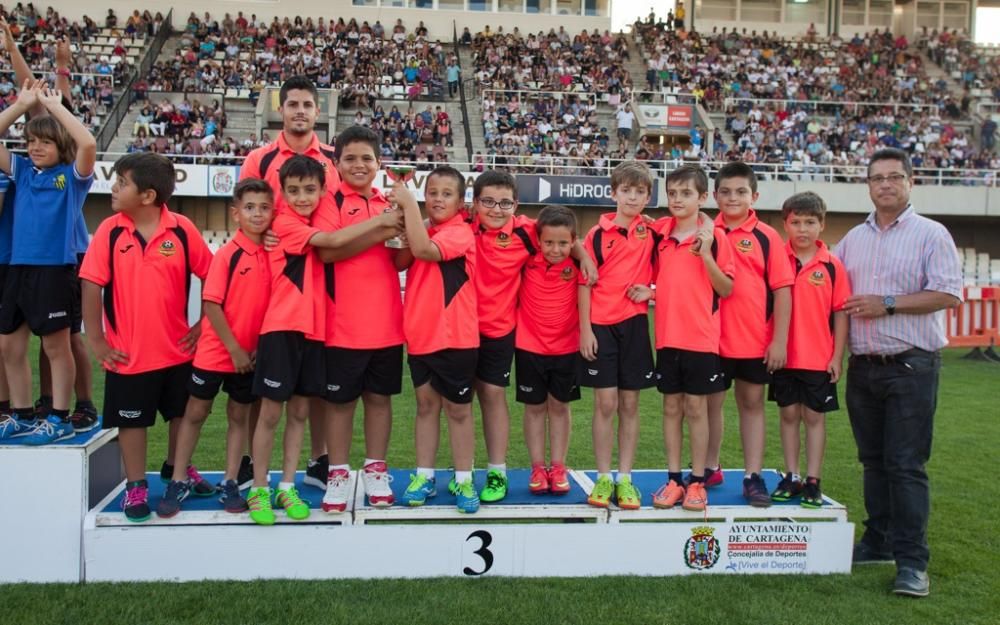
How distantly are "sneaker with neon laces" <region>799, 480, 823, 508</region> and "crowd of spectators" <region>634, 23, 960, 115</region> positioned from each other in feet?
94.6

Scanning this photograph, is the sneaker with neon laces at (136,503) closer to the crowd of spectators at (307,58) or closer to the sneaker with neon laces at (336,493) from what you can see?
the sneaker with neon laces at (336,493)

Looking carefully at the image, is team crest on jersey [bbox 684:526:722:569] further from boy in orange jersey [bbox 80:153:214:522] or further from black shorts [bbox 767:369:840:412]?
boy in orange jersey [bbox 80:153:214:522]

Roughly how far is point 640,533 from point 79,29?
3251 centimetres

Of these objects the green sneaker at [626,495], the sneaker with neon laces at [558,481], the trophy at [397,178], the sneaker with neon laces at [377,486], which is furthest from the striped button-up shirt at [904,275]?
the sneaker with neon laces at [377,486]

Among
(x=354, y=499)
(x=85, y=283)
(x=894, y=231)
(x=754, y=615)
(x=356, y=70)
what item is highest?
(x=356, y=70)

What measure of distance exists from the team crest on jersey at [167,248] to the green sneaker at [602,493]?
2.57 meters

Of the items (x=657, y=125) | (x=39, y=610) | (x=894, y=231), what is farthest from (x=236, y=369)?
(x=657, y=125)

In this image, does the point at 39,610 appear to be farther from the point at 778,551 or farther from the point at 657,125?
the point at 657,125

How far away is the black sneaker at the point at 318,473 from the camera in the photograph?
4.90m

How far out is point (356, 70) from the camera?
3020cm

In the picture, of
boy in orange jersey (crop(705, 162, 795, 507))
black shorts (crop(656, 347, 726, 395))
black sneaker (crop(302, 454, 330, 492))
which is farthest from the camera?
black sneaker (crop(302, 454, 330, 492))

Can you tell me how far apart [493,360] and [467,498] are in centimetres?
77

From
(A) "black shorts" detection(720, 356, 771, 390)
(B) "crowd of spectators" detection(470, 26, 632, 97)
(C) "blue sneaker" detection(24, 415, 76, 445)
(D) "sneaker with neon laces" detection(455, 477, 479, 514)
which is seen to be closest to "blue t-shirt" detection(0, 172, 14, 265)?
(C) "blue sneaker" detection(24, 415, 76, 445)

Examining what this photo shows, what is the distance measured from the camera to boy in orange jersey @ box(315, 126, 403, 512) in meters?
4.34
